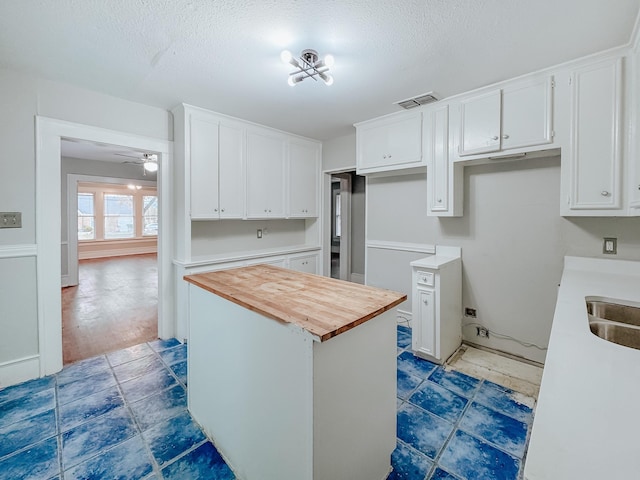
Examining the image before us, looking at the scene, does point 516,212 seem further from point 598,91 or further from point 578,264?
point 598,91

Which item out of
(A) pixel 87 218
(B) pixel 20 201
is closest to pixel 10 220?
(B) pixel 20 201

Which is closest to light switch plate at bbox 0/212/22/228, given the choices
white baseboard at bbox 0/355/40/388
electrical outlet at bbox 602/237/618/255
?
white baseboard at bbox 0/355/40/388

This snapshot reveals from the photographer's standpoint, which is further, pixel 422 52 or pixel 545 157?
pixel 545 157

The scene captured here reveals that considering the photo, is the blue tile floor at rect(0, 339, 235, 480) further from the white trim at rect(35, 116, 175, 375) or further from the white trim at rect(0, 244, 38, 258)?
the white trim at rect(0, 244, 38, 258)

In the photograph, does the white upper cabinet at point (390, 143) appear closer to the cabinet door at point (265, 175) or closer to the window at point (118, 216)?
the cabinet door at point (265, 175)

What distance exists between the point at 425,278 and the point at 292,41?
2160 millimetres

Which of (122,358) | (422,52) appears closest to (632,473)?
(422,52)

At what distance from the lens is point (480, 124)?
256cm

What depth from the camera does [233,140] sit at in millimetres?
3334

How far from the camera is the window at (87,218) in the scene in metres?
8.53

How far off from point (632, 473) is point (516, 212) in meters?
2.63

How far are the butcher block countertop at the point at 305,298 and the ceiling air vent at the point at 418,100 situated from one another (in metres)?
2.04

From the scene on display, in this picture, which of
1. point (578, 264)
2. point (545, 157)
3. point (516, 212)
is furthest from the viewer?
point (516, 212)

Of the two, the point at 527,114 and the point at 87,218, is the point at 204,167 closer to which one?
the point at 527,114
